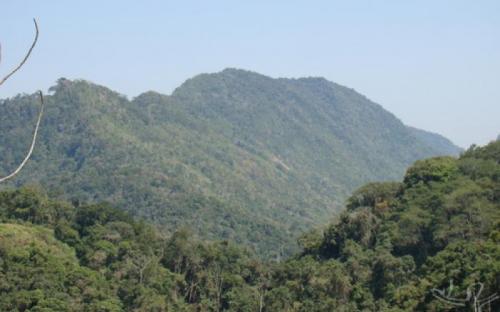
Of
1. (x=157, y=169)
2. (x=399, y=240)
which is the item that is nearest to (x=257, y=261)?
(x=399, y=240)

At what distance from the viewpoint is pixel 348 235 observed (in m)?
48.3

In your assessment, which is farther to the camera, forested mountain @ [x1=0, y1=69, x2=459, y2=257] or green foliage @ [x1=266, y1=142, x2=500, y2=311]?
forested mountain @ [x1=0, y1=69, x2=459, y2=257]

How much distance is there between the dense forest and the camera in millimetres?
40906

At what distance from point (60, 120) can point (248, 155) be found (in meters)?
48.3

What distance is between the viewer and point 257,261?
50.7m

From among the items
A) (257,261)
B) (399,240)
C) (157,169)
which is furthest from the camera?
(157,169)

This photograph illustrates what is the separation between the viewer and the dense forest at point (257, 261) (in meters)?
40.9

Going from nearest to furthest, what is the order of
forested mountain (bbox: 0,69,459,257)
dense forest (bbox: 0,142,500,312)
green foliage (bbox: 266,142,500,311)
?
1. green foliage (bbox: 266,142,500,311)
2. dense forest (bbox: 0,142,500,312)
3. forested mountain (bbox: 0,69,459,257)

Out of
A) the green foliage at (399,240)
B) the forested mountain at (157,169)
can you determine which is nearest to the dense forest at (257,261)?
the green foliage at (399,240)

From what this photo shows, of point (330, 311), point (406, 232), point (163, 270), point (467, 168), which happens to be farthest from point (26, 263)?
point (467, 168)

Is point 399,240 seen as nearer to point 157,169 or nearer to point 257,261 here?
point 257,261

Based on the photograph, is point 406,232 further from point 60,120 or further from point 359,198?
point 60,120

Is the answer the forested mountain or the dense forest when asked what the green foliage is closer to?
the dense forest

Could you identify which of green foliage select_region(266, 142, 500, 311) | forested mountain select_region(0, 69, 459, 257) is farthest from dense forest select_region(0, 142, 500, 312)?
forested mountain select_region(0, 69, 459, 257)
